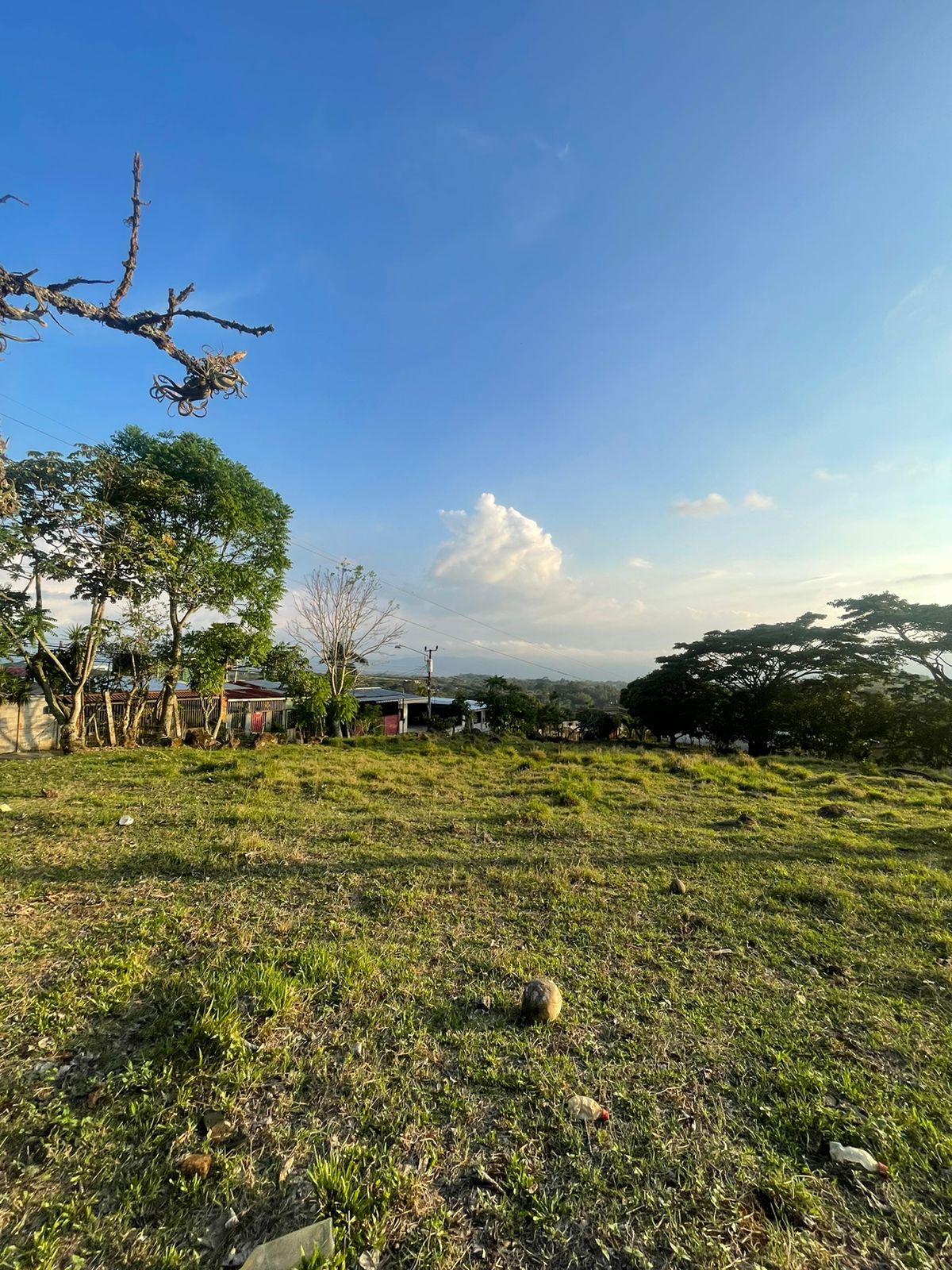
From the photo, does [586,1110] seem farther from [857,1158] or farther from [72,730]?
[72,730]

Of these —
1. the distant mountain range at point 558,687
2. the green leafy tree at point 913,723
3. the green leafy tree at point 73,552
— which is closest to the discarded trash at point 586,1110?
the green leafy tree at point 73,552

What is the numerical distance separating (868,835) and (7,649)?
1659 centimetres

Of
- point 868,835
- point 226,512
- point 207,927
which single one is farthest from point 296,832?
point 226,512

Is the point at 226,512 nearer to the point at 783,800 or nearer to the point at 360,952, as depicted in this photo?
Answer: the point at 360,952

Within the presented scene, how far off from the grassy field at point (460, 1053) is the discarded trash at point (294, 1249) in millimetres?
57

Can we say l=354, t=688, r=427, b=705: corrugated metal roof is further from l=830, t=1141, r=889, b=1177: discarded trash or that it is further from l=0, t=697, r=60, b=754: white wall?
l=830, t=1141, r=889, b=1177: discarded trash

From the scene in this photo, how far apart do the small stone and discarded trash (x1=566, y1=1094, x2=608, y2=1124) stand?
4.52 ft

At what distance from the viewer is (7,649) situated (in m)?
10.6

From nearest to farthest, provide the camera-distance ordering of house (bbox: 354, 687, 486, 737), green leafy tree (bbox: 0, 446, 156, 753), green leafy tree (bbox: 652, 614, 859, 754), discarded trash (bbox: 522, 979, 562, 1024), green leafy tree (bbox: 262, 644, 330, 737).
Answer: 1. discarded trash (bbox: 522, 979, 562, 1024)
2. green leafy tree (bbox: 0, 446, 156, 753)
3. green leafy tree (bbox: 262, 644, 330, 737)
4. green leafy tree (bbox: 652, 614, 859, 754)
5. house (bbox: 354, 687, 486, 737)

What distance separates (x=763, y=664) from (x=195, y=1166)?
1175 inches

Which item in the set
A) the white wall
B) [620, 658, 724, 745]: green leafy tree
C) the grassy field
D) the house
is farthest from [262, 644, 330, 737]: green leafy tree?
[620, 658, 724, 745]: green leafy tree

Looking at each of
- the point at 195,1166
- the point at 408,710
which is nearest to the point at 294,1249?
the point at 195,1166

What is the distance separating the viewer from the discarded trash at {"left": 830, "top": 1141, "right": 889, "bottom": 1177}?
5.80 feet

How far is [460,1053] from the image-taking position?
227 cm
